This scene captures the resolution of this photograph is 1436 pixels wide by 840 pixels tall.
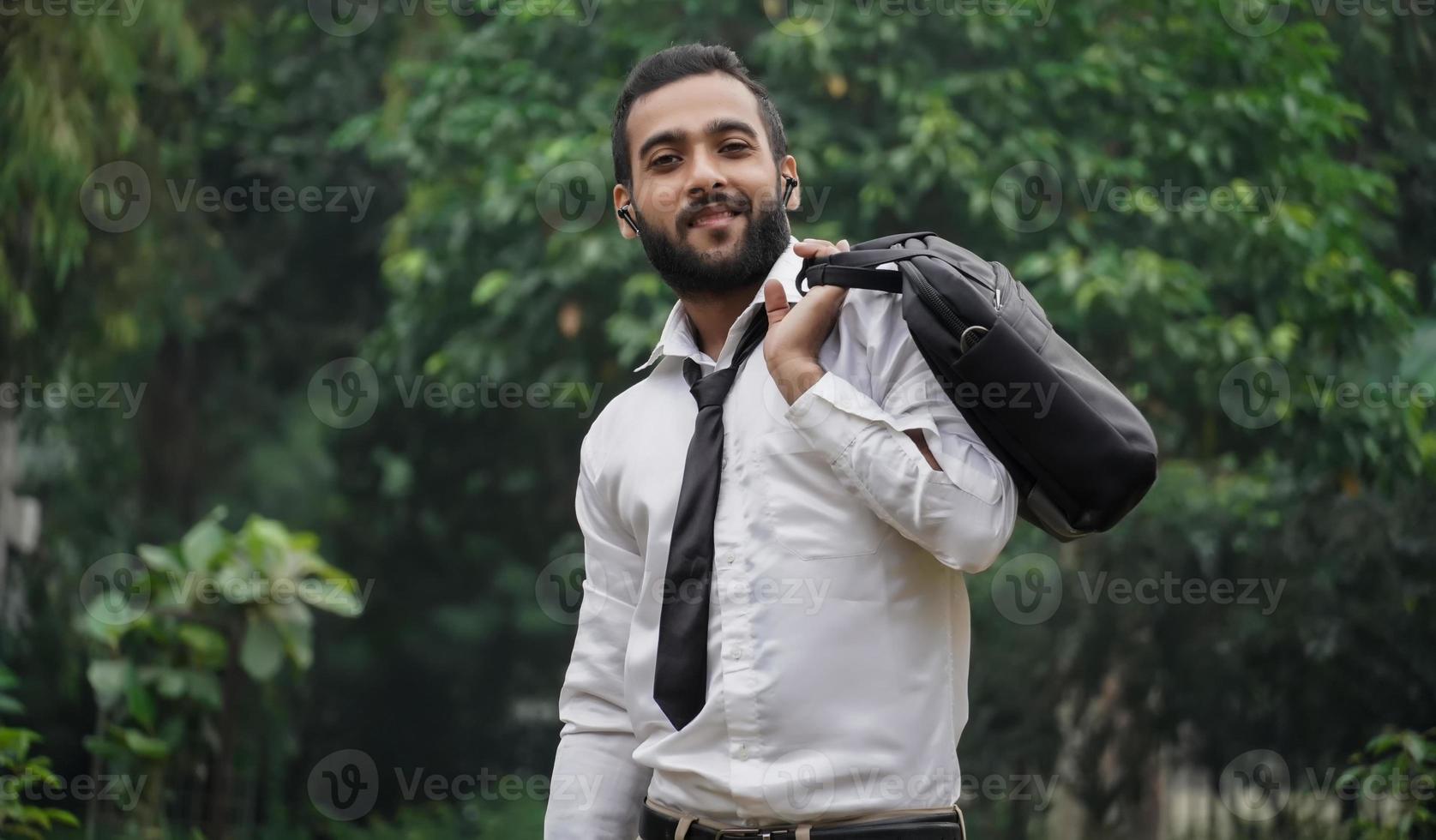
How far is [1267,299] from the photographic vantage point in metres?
6.27

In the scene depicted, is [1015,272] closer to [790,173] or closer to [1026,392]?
[790,173]

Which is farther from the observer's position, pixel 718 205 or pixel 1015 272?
pixel 1015 272

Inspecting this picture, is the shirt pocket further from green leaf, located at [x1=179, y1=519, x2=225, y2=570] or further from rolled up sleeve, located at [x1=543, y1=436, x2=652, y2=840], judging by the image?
green leaf, located at [x1=179, y1=519, x2=225, y2=570]

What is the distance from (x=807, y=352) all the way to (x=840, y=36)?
15.6 feet

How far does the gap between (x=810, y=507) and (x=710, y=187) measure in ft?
1.58

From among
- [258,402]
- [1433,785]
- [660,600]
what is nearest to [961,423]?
[660,600]

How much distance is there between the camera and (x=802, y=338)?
1808mm

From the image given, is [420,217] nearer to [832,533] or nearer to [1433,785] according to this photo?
[1433,785]

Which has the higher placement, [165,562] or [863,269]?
[863,269]

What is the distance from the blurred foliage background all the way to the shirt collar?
3384mm

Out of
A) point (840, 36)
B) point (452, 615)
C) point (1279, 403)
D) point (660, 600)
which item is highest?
point (840, 36)

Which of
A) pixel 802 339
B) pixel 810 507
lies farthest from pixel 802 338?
pixel 810 507

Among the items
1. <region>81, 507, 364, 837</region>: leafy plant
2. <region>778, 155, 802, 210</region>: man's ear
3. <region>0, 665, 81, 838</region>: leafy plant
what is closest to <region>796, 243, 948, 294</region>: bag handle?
<region>778, 155, 802, 210</region>: man's ear

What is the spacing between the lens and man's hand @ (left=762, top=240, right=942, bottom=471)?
5.82ft
